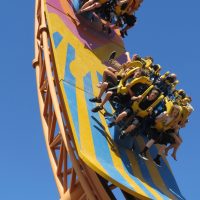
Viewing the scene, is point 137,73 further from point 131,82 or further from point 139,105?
point 139,105

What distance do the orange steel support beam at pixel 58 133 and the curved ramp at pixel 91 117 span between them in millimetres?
282

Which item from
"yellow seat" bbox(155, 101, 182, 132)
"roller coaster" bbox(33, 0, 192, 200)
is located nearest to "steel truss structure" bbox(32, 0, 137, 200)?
"roller coaster" bbox(33, 0, 192, 200)

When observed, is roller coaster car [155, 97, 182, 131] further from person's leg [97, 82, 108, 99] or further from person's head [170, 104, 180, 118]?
Answer: person's leg [97, 82, 108, 99]

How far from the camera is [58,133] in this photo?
32.2ft

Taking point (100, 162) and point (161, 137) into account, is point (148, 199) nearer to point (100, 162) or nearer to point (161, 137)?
point (100, 162)

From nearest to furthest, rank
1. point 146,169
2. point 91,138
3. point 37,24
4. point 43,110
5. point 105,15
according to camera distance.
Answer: point 91,138, point 146,169, point 43,110, point 37,24, point 105,15

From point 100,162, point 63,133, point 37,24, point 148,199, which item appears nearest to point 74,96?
point 63,133

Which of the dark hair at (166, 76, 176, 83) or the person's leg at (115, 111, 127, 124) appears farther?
the dark hair at (166, 76, 176, 83)

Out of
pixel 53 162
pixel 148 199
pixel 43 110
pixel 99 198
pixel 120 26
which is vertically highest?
pixel 120 26

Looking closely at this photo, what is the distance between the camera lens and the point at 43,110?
400 inches

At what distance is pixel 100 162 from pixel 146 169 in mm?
1709

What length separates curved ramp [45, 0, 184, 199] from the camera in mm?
7895

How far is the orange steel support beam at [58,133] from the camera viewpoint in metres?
8.42

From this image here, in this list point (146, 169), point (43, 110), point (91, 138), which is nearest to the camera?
point (91, 138)
